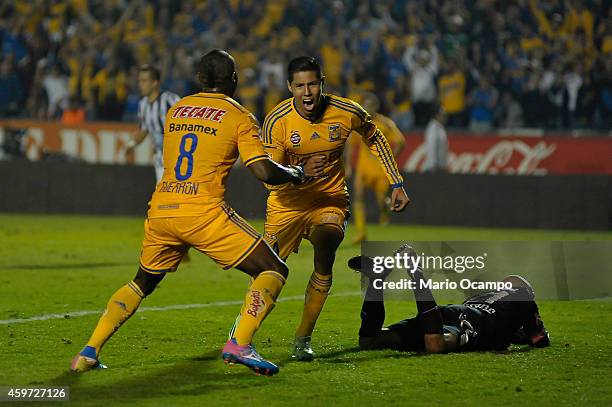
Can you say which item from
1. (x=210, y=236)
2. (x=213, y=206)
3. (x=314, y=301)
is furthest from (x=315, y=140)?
(x=210, y=236)

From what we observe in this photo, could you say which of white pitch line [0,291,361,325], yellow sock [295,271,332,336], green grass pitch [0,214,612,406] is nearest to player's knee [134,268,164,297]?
green grass pitch [0,214,612,406]

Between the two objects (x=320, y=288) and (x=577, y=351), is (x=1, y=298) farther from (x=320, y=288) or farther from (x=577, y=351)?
(x=577, y=351)

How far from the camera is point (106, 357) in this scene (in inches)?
315

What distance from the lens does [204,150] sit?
716cm

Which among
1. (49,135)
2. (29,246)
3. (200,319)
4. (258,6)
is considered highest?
(258,6)

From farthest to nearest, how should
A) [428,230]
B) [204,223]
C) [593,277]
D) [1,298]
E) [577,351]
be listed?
[428,230], [593,277], [1,298], [577,351], [204,223]

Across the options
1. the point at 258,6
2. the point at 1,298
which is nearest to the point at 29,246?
the point at 1,298

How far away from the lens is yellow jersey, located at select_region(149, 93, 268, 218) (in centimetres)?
714

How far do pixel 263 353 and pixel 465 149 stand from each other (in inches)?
596

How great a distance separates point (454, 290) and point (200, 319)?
2.40m

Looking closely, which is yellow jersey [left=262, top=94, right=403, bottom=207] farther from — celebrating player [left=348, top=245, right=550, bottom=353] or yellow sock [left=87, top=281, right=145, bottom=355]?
yellow sock [left=87, top=281, right=145, bottom=355]

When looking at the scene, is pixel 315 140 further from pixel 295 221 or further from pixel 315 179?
pixel 295 221

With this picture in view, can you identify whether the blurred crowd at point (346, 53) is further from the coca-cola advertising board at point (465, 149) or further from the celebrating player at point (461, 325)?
the celebrating player at point (461, 325)

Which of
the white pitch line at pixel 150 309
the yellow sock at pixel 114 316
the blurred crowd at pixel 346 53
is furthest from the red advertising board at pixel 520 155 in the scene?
the yellow sock at pixel 114 316
